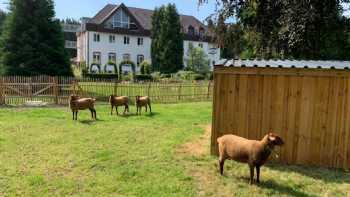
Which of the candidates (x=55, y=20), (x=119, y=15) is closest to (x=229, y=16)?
(x=55, y=20)

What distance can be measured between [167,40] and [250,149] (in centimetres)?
4583

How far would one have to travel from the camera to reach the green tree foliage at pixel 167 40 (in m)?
51.8

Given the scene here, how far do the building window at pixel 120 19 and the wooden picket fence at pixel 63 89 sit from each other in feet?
96.5

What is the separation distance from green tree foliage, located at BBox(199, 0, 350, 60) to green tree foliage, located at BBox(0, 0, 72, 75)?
637 inches

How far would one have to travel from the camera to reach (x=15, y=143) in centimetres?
998

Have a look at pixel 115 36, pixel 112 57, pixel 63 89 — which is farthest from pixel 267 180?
pixel 115 36

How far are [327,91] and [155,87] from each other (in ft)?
51.9

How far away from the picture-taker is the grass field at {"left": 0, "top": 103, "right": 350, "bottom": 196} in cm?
680

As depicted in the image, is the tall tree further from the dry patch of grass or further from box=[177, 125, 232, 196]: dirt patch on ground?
the dry patch of grass

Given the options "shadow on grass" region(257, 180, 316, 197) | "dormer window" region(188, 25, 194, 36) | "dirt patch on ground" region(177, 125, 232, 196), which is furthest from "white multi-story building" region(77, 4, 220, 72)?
"shadow on grass" region(257, 180, 316, 197)

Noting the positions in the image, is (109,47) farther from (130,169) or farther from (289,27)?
(130,169)

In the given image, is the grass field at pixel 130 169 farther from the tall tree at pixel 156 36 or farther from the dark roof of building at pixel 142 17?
the dark roof of building at pixel 142 17

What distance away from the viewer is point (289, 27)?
1411 cm

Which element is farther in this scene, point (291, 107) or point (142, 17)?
point (142, 17)
